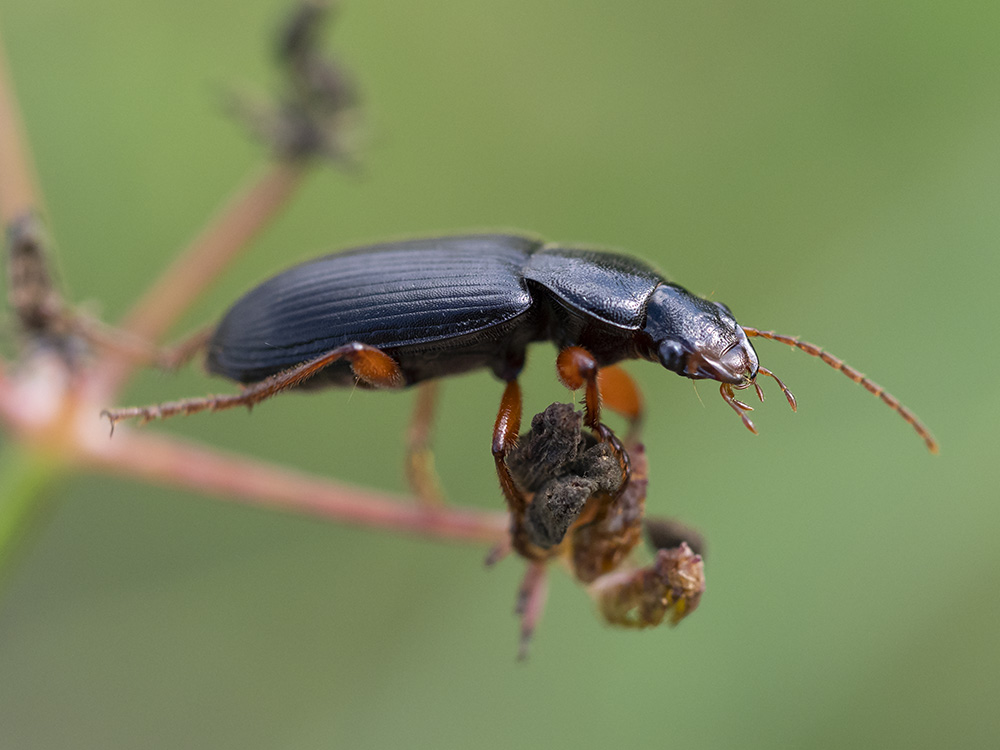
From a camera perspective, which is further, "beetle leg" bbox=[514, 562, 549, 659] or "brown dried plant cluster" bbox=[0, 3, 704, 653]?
"beetle leg" bbox=[514, 562, 549, 659]

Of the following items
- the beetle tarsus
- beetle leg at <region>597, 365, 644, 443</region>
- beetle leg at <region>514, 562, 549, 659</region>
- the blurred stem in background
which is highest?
the beetle tarsus

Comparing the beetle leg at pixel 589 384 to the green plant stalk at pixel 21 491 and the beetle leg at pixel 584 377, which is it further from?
the green plant stalk at pixel 21 491

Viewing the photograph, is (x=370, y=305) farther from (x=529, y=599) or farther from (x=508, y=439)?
(x=529, y=599)

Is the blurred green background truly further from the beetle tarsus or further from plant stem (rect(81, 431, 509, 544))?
plant stem (rect(81, 431, 509, 544))

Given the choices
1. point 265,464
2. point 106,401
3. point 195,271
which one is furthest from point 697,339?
point 106,401

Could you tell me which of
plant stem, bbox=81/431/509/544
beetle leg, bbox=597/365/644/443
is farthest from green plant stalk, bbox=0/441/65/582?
beetle leg, bbox=597/365/644/443

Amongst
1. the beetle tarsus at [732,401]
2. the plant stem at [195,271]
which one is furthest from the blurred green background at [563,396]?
the beetle tarsus at [732,401]

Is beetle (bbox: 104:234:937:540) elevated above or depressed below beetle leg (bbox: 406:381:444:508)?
above
